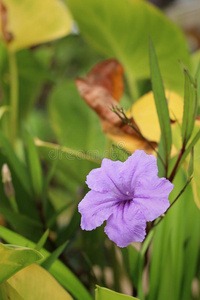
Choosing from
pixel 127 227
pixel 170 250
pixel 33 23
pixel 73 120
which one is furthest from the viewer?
pixel 73 120

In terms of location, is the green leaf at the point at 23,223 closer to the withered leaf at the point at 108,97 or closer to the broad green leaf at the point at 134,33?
the withered leaf at the point at 108,97

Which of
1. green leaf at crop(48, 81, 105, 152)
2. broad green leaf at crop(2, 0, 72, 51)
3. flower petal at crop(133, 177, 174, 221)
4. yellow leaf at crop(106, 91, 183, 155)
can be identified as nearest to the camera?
flower petal at crop(133, 177, 174, 221)

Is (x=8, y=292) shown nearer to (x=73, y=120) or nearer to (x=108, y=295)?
(x=108, y=295)

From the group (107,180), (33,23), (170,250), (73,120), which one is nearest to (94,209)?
(107,180)

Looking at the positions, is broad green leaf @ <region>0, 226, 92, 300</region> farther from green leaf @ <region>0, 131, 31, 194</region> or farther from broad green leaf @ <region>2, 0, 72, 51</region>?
broad green leaf @ <region>2, 0, 72, 51</region>

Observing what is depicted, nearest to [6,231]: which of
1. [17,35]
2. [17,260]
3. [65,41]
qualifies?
[17,260]

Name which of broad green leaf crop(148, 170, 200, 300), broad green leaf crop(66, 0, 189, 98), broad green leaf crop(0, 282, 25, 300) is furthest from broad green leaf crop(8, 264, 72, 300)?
broad green leaf crop(66, 0, 189, 98)

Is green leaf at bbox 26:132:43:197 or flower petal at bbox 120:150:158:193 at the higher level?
flower petal at bbox 120:150:158:193
